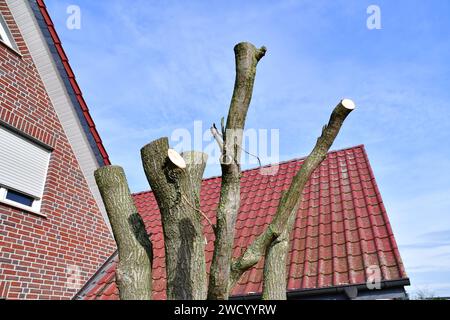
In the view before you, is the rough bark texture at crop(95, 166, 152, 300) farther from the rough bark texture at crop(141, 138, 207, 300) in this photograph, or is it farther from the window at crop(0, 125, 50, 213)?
the window at crop(0, 125, 50, 213)

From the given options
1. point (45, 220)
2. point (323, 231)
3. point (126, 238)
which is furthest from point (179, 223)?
point (45, 220)

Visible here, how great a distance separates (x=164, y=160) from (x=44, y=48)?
505 cm

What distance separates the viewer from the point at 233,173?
247cm

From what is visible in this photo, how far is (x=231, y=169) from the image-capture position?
2453mm

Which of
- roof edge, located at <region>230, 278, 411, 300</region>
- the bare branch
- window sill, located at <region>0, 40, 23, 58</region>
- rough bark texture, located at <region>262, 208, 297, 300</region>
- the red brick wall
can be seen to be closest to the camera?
the bare branch

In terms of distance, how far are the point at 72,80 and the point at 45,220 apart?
2.70 m

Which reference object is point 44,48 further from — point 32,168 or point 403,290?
point 403,290

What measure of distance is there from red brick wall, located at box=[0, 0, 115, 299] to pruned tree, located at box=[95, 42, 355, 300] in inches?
118

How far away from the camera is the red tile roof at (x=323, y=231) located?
14.2 feet


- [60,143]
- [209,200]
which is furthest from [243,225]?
[60,143]

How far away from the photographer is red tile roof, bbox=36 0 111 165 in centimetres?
618

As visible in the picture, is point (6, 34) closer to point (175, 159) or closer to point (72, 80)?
point (72, 80)

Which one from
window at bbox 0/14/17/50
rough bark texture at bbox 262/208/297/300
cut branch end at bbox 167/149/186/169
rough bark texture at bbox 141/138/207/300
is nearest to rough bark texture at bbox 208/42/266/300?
Answer: rough bark texture at bbox 141/138/207/300
